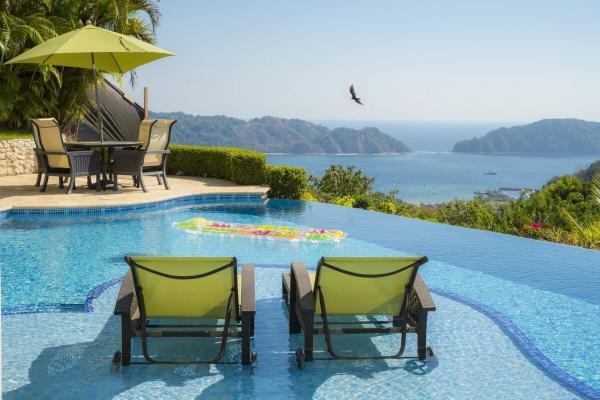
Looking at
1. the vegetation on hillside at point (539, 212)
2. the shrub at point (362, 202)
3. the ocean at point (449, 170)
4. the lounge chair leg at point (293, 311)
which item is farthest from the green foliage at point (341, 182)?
the ocean at point (449, 170)

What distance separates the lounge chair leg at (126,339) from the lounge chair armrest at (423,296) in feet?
7.60

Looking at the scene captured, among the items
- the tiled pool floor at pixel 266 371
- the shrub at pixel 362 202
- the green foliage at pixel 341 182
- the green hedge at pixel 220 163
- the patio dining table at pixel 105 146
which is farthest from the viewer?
the green foliage at pixel 341 182

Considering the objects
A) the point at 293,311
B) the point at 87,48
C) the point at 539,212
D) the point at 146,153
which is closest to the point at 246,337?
the point at 293,311

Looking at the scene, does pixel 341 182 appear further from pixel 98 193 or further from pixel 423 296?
pixel 423 296

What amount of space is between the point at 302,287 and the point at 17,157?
13.2 metres

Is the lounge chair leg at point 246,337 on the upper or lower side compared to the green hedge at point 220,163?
lower

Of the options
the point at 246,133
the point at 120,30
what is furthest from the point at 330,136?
the point at 120,30

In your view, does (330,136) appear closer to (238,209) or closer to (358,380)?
(238,209)

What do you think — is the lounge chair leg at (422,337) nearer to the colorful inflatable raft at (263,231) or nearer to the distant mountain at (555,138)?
the colorful inflatable raft at (263,231)

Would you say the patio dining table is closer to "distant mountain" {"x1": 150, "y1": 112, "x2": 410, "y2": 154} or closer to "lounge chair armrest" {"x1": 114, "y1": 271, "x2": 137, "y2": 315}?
"lounge chair armrest" {"x1": 114, "y1": 271, "x2": 137, "y2": 315}

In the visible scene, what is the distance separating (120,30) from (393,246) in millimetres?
12414

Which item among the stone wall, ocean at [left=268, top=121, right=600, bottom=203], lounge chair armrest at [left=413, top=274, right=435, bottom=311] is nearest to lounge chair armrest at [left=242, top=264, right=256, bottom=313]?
lounge chair armrest at [left=413, top=274, right=435, bottom=311]

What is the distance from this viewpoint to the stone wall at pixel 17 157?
16.1 m

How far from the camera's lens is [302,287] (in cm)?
A: 546
